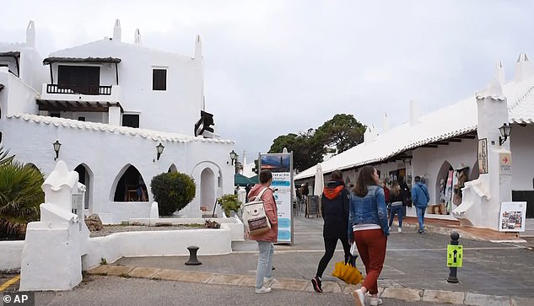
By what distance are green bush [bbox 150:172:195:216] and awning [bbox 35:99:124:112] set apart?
26.2ft

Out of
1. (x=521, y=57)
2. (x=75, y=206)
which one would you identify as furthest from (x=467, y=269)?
(x=521, y=57)

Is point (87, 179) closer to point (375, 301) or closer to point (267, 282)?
point (267, 282)

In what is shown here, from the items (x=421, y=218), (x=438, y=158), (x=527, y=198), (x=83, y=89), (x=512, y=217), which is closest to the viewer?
(x=512, y=217)

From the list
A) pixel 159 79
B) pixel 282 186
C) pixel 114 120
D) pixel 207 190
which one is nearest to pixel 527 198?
pixel 282 186

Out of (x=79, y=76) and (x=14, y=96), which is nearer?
(x=14, y=96)

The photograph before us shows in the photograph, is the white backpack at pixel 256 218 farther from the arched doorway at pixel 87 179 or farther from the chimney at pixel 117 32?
the chimney at pixel 117 32

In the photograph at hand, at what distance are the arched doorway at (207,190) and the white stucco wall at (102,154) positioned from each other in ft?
6.52

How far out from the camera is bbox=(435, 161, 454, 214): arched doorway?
2058 cm

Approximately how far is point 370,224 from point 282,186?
21.6 feet

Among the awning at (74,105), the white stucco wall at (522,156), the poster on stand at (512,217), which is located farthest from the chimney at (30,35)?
the poster on stand at (512,217)

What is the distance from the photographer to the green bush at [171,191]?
813 inches

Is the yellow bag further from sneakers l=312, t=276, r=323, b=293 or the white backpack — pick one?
the white backpack

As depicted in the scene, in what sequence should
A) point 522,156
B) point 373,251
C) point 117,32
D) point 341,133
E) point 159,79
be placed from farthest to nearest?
point 341,133 → point 117,32 → point 159,79 → point 522,156 → point 373,251

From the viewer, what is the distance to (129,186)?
23188 millimetres
